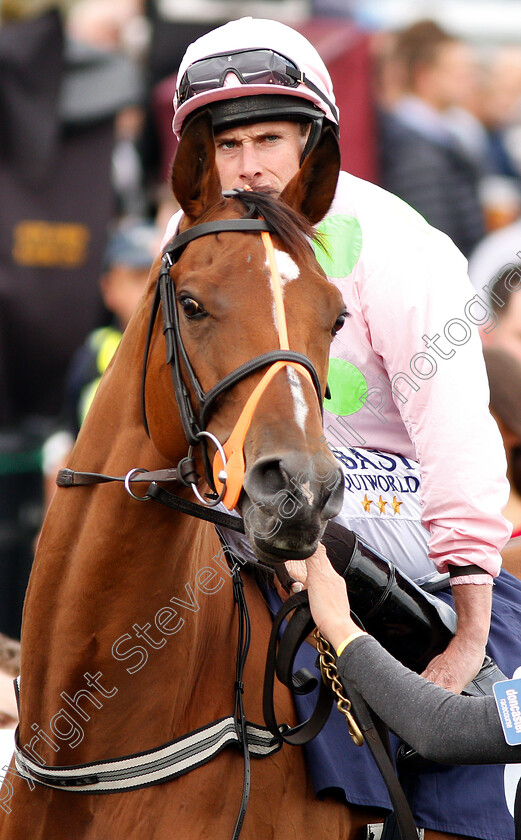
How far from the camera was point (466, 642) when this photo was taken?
274 centimetres

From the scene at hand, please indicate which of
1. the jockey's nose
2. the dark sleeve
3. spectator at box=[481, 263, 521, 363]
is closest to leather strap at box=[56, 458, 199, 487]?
the dark sleeve

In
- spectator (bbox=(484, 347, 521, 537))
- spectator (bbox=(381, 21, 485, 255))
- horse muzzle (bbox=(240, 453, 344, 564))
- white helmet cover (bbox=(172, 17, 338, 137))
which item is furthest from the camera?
spectator (bbox=(381, 21, 485, 255))

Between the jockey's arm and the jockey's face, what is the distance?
129 centimetres

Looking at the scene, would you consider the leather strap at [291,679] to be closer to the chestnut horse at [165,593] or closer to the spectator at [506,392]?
the chestnut horse at [165,593]

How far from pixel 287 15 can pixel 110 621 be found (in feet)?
19.9

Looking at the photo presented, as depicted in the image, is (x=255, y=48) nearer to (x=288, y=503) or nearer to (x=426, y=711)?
(x=288, y=503)

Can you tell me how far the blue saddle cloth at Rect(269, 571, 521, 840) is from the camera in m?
2.74

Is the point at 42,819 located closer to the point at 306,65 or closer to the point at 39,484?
the point at 306,65

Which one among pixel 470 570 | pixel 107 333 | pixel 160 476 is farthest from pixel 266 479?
pixel 107 333

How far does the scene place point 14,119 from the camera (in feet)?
19.8

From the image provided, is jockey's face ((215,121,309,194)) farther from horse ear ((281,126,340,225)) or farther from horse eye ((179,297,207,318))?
horse eye ((179,297,207,318))

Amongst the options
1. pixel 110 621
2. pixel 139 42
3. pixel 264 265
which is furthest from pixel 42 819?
pixel 139 42

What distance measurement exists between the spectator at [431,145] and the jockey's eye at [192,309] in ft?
15.6

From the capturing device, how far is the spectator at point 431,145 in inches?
275
